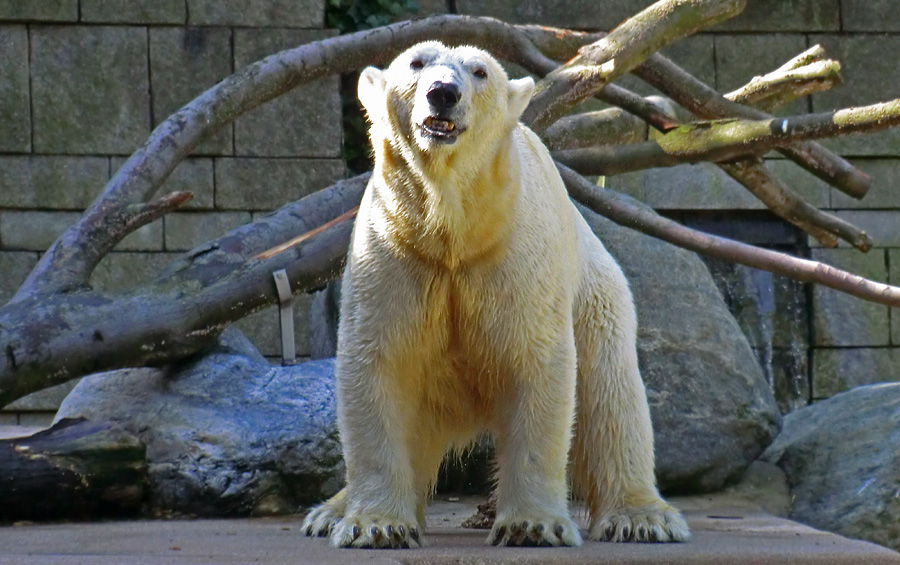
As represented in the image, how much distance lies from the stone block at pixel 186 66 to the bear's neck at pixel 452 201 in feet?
14.1

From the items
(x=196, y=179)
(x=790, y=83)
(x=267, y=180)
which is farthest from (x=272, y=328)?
(x=790, y=83)

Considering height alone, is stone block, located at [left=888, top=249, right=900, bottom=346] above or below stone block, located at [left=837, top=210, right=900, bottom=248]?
below

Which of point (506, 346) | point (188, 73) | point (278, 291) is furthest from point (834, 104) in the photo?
point (506, 346)

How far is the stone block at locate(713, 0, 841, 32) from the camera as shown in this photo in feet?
25.9

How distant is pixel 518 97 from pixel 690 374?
8.44 ft

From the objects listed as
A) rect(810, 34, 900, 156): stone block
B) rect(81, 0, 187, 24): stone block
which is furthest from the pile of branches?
rect(810, 34, 900, 156): stone block

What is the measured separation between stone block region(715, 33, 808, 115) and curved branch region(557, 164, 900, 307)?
10.1 ft

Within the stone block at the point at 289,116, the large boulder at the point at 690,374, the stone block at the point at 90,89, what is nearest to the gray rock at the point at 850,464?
the large boulder at the point at 690,374

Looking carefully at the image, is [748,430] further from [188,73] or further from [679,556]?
[188,73]

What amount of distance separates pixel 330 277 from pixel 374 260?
4.88 feet

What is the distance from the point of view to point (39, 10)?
6.99 metres

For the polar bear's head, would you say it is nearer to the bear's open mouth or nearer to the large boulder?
the bear's open mouth

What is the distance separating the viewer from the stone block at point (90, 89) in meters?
7.04

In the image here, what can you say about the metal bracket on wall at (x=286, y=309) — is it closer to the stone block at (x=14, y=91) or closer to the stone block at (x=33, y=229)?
the stone block at (x=33, y=229)
